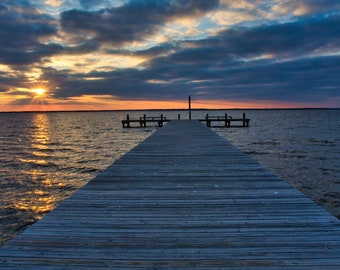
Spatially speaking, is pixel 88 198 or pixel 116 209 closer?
pixel 116 209

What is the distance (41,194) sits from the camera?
420 inches

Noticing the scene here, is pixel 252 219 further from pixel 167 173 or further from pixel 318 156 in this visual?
pixel 318 156

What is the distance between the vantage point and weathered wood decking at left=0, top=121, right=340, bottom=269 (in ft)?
9.32

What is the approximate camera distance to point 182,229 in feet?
11.7

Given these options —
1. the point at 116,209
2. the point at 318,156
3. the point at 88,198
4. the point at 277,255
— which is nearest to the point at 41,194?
the point at 88,198

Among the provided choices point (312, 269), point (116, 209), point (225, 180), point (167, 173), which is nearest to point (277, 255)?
point (312, 269)

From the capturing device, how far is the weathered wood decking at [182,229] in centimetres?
284

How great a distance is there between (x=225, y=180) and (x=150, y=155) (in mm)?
3668

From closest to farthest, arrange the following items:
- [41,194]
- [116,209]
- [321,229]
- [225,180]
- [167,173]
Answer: [321,229] → [116,209] → [225,180] → [167,173] → [41,194]

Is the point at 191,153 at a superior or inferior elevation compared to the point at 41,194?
superior

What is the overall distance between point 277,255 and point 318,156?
17.2 metres

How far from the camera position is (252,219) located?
3848 mm

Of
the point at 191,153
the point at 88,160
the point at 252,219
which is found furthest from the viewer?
A: the point at 88,160

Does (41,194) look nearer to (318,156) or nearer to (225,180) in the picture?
(225,180)
